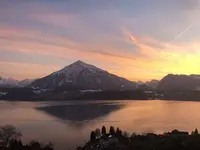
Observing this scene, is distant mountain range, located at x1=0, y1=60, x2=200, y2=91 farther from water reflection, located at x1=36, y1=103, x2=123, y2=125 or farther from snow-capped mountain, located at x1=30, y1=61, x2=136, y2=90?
water reflection, located at x1=36, y1=103, x2=123, y2=125

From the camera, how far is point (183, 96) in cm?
6438

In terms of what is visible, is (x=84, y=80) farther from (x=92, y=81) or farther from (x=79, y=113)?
(x=79, y=113)

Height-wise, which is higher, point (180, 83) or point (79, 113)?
point (180, 83)

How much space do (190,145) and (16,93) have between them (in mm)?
66530

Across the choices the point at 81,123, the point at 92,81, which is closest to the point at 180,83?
the point at 92,81

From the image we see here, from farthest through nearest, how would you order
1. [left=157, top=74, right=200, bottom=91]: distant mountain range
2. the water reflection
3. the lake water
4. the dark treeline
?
[left=157, top=74, right=200, bottom=91]: distant mountain range, the water reflection, the lake water, the dark treeline

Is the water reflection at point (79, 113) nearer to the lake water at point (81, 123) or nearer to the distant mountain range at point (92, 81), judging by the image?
the lake water at point (81, 123)

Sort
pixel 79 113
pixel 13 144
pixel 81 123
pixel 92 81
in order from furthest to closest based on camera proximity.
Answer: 1. pixel 92 81
2. pixel 79 113
3. pixel 81 123
4. pixel 13 144

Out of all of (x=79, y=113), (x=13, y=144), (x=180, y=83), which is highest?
(x=180, y=83)

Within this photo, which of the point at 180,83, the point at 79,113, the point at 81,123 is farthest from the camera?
the point at 180,83

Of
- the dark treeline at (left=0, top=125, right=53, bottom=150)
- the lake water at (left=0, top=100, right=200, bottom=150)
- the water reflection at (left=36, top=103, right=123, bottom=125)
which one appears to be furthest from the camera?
the water reflection at (left=36, top=103, right=123, bottom=125)

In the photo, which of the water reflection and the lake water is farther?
the water reflection

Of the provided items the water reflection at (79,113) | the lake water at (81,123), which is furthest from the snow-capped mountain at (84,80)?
the lake water at (81,123)

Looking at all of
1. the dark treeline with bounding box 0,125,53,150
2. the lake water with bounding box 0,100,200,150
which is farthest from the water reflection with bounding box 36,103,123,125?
the dark treeline with bounding box 0,125,53,150
